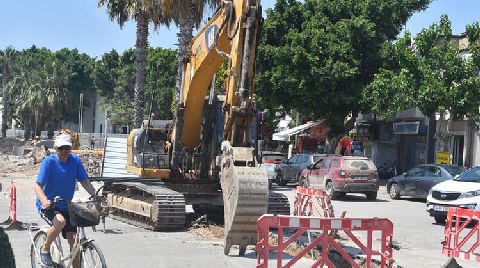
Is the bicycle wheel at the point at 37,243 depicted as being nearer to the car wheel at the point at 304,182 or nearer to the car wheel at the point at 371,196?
the car wheel at the point at 371,196

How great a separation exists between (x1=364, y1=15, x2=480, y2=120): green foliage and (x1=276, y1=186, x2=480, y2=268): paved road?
3.98 meters

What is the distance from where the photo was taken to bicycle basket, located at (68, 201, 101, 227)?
7.20 meters

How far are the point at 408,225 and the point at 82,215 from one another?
37.8 ft

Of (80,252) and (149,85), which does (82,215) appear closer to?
(80,252)

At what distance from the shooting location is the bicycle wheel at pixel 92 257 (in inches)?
282

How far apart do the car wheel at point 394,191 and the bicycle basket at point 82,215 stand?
19.3 meters

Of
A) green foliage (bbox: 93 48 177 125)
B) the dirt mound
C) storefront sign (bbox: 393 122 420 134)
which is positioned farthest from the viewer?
green foliage (bbox: 93 48 177 125)

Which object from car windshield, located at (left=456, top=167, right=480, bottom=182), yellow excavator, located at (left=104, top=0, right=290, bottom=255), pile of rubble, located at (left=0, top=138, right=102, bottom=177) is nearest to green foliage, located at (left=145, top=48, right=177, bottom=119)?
pile of rubble, located at (left=0, top=138, right=102, bottom=177)

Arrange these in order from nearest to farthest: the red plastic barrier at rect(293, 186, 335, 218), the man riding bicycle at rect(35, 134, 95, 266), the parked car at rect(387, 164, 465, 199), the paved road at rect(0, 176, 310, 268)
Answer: the man riding bicycle at rect(35, 134, 95, 266)
the paved road at rect(0, 176, 310, 268)
the red plastic barrier at rect(293, 186, 335, 218)
the parked car at rect(387, 164, 465, 199)

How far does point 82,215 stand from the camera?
283 inches

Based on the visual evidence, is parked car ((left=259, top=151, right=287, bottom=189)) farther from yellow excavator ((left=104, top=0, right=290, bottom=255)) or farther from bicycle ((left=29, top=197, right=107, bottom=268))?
bicycle ((left=29, top=197, right=107, bottom=268))

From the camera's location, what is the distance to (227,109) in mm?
12172

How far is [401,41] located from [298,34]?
6.47 m

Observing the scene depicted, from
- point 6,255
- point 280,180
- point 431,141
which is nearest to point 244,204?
point 6,255
